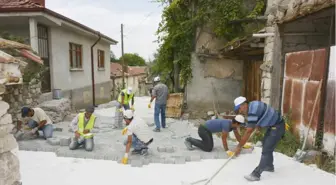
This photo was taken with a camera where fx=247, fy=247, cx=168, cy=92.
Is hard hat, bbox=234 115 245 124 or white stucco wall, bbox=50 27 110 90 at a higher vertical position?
white stucco wall, bbox=50 27 110 90

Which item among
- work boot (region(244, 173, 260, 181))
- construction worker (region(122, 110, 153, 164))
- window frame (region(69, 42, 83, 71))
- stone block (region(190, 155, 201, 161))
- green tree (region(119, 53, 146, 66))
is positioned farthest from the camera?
green tree (region(119, 53, 146, 66))

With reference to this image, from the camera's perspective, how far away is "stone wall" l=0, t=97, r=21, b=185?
2.57m

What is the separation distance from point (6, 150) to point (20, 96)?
197 inches

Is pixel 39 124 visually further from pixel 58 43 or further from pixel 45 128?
pixel 58 43

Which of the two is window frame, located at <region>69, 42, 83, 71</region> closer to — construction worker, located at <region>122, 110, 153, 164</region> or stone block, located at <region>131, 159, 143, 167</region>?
construction worker, located at <region>122, 110, 153, 164</region>

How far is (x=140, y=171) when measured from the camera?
14.6ft

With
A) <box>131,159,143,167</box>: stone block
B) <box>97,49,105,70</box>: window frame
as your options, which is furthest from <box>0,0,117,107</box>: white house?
<box>131,159,143,167</box>: stone block

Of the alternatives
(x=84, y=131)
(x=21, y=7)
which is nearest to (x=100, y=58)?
(x=21, y=7)

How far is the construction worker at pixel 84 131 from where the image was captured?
17.7ft

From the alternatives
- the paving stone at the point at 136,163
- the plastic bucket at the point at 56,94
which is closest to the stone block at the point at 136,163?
the paving stone at the point at 136,163

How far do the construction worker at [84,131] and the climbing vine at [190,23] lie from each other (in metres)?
4.88

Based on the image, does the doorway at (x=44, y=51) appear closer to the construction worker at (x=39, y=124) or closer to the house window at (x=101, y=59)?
the construction worker at (x=39, y=124)

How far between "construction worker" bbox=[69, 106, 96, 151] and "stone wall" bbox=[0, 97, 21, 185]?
261 cm

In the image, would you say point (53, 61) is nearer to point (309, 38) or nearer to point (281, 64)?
point (281, 64)
